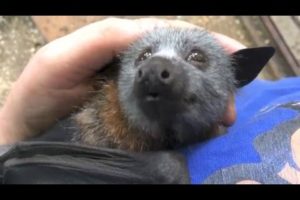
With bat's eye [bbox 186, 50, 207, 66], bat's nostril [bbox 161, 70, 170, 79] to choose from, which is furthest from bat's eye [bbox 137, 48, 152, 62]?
bat's nostril [bbox 161, 70, 170, 79]

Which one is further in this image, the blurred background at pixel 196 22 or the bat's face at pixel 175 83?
the blurred background at pixel 196 22

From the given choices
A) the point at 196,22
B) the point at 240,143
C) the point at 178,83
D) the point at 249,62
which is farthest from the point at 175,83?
the point at 196,22

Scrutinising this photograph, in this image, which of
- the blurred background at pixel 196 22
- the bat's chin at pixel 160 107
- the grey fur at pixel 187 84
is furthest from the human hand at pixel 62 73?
the blurred background at pixel 196 22

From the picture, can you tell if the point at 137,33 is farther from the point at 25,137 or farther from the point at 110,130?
the point at 25,137

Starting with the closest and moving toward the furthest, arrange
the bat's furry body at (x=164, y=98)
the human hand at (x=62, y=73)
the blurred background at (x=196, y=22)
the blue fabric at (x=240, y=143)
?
1. the blue fabric at (x=240, y=143)
2. the bat's furry body at (x=164, y=98)
3. the human hand at (x=62, y=73)
4. the blurred background at (x=196, y=22)

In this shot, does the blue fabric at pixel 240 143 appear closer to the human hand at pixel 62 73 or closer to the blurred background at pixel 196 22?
the human hand at pixel 62 73
